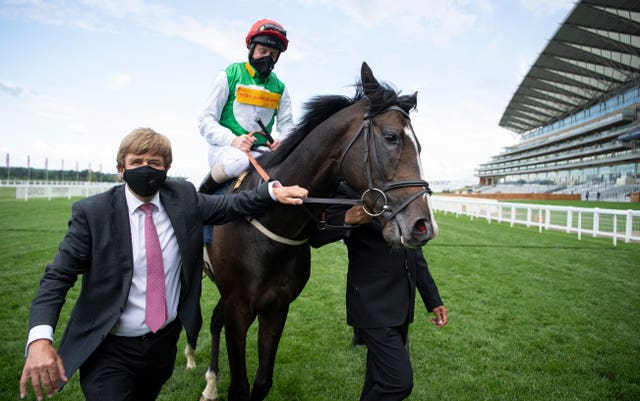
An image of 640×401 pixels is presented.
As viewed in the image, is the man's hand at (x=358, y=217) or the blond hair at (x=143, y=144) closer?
the blond hair at (x=143, y=144)

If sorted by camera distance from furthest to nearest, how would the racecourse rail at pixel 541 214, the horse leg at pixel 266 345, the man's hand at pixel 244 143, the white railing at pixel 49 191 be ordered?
the white railing at pixel 49 191
the racecourse rail at pixel 541 214
the man's hand at pixel 244 143
the horse leg at pixel 266 345

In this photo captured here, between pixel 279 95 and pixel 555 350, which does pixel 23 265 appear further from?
pixel 555 350

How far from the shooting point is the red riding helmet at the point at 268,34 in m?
2.89

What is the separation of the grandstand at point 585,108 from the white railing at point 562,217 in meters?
22.1

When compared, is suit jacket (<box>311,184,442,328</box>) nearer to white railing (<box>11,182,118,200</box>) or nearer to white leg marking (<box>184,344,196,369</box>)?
white leg marking (<box>184,344,196,369</box>)

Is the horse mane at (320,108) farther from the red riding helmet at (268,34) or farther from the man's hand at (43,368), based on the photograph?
the man's hand at (43,368)

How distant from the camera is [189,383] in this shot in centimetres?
352

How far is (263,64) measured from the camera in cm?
298

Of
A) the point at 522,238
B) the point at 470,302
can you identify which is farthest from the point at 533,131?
the point at 470,302

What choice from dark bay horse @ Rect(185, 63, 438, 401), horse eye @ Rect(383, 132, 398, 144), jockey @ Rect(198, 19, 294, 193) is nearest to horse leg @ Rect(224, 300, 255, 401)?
dark bay horse @ Rect(185, 63, 438, 401)

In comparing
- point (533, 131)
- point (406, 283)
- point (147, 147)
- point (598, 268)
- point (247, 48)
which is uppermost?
point (533, 131)

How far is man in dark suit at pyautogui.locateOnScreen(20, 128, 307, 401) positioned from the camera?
1772 millimetres

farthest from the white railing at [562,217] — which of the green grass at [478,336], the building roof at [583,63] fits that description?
the building roof at [583,63]

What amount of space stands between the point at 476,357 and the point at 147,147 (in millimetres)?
3789
